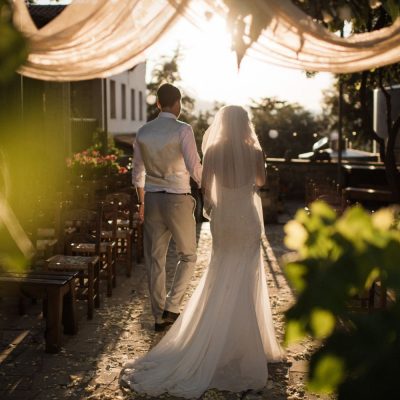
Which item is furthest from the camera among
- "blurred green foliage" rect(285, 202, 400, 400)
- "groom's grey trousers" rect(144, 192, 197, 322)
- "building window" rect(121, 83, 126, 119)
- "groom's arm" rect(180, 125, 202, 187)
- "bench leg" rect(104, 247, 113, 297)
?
"building window" rect(121, 83, 126, 119)

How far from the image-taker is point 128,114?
31.0 meters

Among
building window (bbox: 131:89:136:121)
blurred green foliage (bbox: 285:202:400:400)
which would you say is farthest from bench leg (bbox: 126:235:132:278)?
building window (bbox: 131:89:136:121)

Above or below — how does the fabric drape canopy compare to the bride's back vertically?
above

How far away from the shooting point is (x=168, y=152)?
5.90m

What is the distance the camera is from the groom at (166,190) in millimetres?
5871

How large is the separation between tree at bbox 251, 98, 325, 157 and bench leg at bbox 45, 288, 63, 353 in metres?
44.3

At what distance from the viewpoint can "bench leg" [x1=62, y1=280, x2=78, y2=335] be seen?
19.3 feet

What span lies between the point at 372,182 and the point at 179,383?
1226 centimetres

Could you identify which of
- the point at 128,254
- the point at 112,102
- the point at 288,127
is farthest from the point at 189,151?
the point at 288,127

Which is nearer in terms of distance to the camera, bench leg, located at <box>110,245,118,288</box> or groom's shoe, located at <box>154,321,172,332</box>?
groom's shoe, located at <box>154,321,172,332</box>

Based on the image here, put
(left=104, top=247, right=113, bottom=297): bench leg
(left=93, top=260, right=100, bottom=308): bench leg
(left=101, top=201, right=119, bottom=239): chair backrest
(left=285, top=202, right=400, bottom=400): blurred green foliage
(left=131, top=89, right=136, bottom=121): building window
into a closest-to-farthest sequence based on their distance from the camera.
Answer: (left=285, top=202, right=400, bottom=400): blurred green foliage → (left=93, top=260, right=100, bottom=308): bench leg → (left=104, top=247, right=113, bottom=297): bench leg → (left=101, top=201, right=119, bottom=239): chair backrest → (left=131, top=89, right=136, bottom=121): building window

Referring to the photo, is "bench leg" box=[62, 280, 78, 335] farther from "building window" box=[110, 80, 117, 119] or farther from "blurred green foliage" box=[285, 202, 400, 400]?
"building window" box=[110, 80, 117, 119]

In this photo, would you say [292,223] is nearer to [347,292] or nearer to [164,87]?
[347,292]

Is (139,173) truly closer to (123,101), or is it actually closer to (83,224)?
(83,224)
